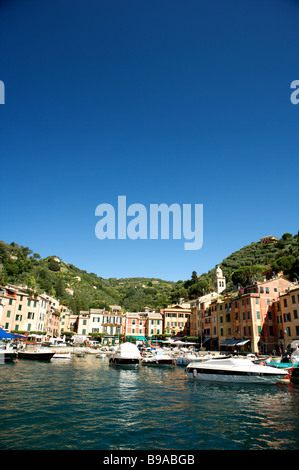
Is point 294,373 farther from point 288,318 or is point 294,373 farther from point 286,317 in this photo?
point 286,317

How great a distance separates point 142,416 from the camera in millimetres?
16469

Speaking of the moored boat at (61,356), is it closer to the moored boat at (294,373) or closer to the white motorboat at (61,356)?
the white motorboat at (61,356)

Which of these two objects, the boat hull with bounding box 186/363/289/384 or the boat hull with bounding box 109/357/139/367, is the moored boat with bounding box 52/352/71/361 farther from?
the boat hull with bounding box 186/363/289/384

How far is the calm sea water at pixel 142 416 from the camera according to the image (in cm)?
1235

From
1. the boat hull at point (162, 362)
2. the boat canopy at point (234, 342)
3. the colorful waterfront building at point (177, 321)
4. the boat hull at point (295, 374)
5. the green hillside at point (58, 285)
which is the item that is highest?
the green hillside at point (58, 285)

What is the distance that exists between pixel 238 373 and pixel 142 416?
16.9 meters

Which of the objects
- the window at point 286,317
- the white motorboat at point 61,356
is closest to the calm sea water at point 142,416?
the white motorboat at point 61,356

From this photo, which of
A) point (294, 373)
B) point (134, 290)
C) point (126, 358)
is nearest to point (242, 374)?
point (294, 373)

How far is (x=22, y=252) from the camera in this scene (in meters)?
150

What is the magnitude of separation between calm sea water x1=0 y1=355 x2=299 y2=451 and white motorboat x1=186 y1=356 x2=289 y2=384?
7.18 feet

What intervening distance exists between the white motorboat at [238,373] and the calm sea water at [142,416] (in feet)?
7.18
